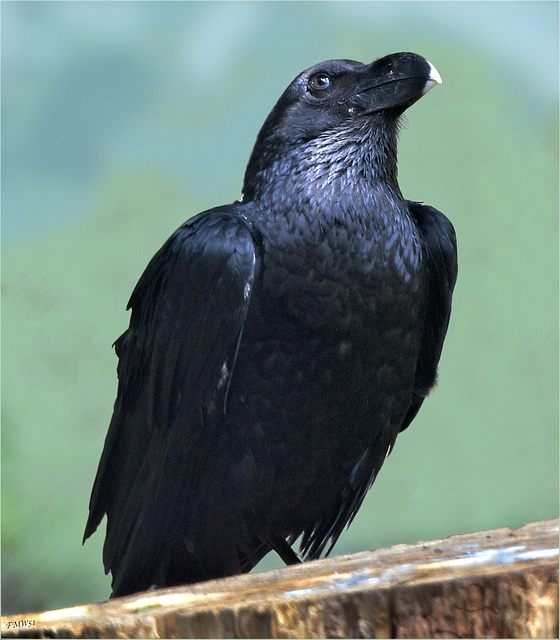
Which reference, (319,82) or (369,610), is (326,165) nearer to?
(319,82)

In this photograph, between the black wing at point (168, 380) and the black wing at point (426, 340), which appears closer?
the black wing at point (168, 380)

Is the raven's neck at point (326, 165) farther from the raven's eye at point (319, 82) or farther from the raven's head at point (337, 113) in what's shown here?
the raven's eye at point (319, 82)

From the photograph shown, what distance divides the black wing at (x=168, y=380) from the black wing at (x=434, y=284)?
63 centimetres

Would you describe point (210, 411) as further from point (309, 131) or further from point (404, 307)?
point (309, 131)

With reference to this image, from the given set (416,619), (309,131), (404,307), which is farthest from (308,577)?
(309,131)

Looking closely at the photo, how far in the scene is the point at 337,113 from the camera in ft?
8.55

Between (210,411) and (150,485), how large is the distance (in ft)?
0.98

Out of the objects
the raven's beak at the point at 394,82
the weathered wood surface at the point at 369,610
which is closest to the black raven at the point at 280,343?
Answer: the raven's beak at the point at 394,82

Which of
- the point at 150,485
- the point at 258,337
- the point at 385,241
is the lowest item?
the point at 150,485

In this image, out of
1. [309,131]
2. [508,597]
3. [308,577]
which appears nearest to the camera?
[508,597]

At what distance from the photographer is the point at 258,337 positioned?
7.82 feet

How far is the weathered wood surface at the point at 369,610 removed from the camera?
1.43m

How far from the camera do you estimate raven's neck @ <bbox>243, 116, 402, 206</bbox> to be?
8.18 feet

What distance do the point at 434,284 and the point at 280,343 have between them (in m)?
0.63
